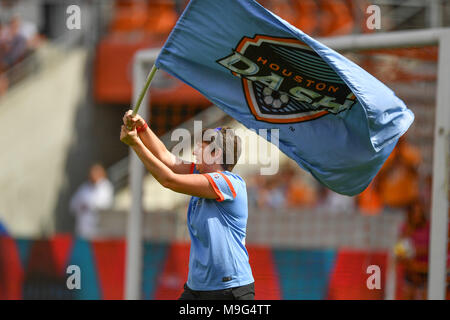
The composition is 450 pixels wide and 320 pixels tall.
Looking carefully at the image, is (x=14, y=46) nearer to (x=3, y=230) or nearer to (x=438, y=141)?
(x=3, y=230)

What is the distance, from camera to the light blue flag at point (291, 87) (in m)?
5.00

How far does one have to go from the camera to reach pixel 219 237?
461 cm

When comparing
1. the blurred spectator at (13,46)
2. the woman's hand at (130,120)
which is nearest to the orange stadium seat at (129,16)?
the blurred spectator at (13,46)

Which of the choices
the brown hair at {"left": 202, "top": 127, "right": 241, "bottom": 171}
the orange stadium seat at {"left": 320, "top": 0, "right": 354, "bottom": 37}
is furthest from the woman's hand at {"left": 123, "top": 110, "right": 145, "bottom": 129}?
the orange stadium seat at {"left": 320, "top": 0, "right": 354, "bottom": 37}

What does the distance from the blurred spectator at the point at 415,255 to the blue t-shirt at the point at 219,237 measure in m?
3.65

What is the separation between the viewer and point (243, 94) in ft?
17.9

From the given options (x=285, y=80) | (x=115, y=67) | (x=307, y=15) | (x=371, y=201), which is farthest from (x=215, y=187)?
(x=115, y=67)

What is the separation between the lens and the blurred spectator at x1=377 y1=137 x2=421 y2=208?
1075cm

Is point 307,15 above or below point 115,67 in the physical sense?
above

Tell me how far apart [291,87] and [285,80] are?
73 millimetres

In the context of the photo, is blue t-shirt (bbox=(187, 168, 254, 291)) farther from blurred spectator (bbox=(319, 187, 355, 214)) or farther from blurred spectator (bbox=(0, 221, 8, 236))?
blurred spectator (bbox=(319, 187, 355, 214))

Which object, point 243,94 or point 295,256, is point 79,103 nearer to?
point 295,256

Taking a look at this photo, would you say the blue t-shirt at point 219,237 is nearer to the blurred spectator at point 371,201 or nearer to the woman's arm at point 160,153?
the woman's arm at point 160,153
